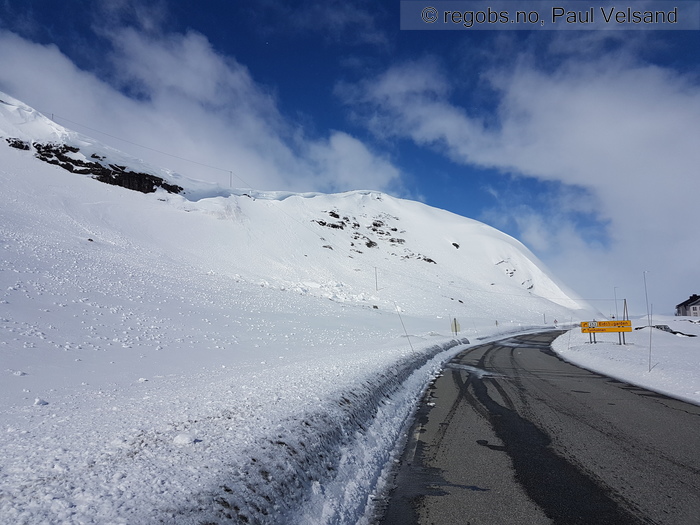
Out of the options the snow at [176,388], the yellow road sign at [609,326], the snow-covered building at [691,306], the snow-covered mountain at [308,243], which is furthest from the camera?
the snow-covered building at [691,306]

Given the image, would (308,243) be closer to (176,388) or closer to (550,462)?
(176,388)

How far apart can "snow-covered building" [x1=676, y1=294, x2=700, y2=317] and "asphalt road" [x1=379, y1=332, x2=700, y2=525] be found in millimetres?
104996

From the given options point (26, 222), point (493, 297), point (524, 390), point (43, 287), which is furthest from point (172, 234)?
point (493, 297)

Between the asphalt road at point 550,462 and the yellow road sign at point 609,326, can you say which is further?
the yellow road sign at point 609,326

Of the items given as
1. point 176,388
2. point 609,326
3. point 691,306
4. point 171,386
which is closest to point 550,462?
point 176,388

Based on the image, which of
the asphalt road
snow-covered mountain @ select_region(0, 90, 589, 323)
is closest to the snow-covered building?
snow-covered mountain @ select_region(0, 90, 589, 323)

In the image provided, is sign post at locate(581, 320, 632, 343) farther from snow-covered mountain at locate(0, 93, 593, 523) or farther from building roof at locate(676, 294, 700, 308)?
building roof at locate(676, 294, 700, 308)

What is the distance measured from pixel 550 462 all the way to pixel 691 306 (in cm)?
11334

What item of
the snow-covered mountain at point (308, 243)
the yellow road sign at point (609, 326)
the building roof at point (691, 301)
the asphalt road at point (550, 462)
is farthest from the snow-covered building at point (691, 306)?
the asphalt road at point (550, 462)

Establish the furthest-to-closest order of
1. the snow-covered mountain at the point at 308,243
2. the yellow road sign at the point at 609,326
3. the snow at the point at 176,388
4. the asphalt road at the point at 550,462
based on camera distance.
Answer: the snow-covered mountain at the point at 308,243 < the yellow road sign at the point at 609,326 < the asphalt road at the point at 550,462 < the snow at the point at 176,388

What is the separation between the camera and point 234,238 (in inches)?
2761

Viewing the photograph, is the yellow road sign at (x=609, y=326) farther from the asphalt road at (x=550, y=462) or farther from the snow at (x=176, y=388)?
the asphalt road at (x=550, y=462)

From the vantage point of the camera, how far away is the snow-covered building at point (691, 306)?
84688mm

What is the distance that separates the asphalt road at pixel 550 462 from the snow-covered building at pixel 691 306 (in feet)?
344
